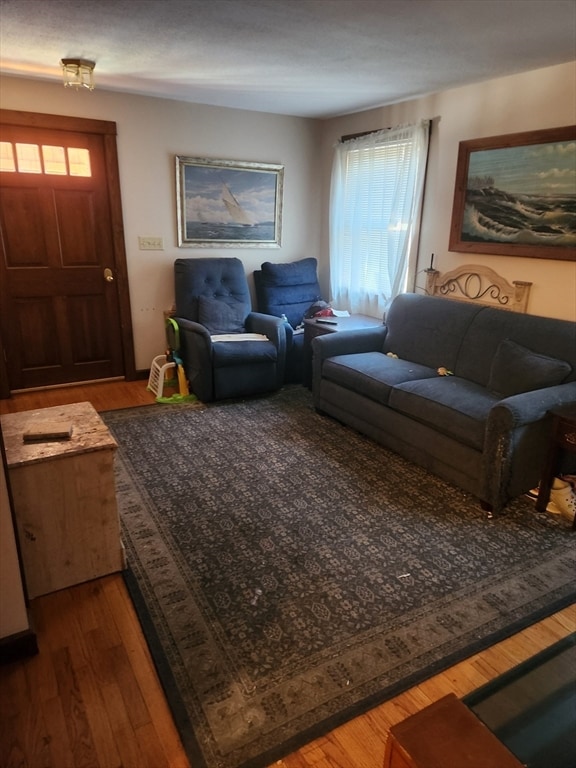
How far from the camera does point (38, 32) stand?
2492 mm

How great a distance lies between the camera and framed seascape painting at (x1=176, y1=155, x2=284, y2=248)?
4293mm

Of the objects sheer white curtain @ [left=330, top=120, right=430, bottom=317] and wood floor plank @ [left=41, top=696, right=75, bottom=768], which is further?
sheer white curtain @ [left=330, top=120, right=430, bottom=317]

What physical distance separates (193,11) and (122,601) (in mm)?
2527

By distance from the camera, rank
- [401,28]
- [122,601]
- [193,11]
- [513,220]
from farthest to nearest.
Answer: [513,220], [401,28], [193,11], [122,601]

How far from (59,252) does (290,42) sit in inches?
94.8

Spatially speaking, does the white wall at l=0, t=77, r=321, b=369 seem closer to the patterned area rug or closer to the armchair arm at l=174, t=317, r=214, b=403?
the armchair arm at l=174, t=317, r=214, b=403

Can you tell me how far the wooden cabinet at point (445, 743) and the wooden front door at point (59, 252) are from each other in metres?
3.87

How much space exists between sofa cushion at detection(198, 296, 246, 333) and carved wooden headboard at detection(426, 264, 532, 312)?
5.35 ft

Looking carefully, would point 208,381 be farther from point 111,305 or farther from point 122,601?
point 122,601

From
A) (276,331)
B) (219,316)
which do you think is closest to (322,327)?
A: (276,331)

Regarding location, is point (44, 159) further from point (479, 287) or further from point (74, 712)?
point (74, 712)

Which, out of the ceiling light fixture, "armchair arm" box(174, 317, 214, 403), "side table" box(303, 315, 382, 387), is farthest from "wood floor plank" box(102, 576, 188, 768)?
the ceiling light fixture

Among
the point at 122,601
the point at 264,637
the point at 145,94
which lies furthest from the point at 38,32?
the point at 264,637

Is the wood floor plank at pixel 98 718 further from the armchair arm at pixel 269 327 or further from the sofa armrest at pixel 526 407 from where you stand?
the armchair arm at pixel 269 327
